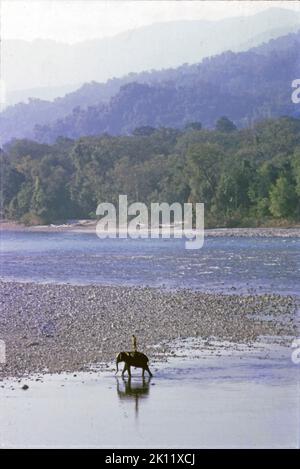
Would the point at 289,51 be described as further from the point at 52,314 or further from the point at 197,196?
the point at 52,314

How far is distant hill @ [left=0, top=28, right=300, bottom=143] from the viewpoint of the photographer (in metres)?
148

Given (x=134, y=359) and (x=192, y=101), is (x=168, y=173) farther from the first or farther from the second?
(x=192, y=101)

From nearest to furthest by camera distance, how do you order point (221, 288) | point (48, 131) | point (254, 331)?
point (254, 331) → point (221, 288) → point (48, 131)

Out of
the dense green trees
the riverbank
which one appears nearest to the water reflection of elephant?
the riverbank

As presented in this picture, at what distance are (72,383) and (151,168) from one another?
69606mm

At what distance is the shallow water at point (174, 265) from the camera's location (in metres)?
27.5

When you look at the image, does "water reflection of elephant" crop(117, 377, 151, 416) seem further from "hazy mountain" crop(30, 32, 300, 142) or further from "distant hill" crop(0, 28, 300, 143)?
"hazy mountain" crop(30, 32, 300, 142)

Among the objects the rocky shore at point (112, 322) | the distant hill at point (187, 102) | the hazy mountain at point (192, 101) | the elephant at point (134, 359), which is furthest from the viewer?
the distant hill at point (187, 102)

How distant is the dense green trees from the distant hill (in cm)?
4147

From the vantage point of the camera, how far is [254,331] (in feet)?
54.9

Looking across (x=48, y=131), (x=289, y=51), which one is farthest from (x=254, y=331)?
(x=289, y=51)

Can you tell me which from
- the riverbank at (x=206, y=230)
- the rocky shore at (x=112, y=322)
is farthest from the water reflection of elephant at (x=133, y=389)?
the riverbank at (x=206, y=230)

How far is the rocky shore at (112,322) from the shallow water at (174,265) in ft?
10.6

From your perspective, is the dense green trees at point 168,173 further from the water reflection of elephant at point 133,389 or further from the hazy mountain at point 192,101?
the water reflection of elephant at point 133,389
